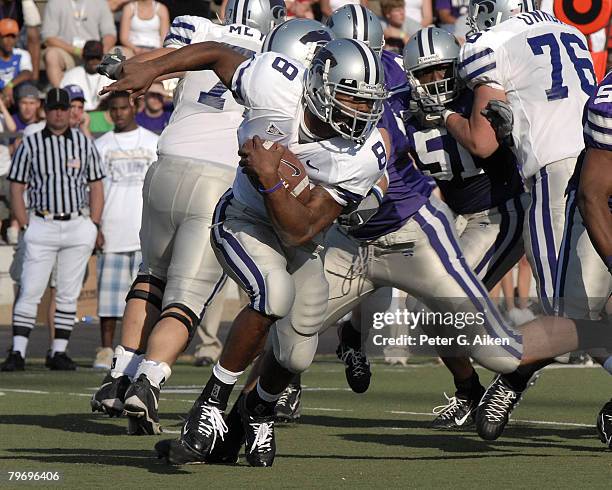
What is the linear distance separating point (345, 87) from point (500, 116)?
143cm

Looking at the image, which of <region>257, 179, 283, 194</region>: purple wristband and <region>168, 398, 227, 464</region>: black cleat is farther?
<region>168, 398, 227, 464</region>: black cleat

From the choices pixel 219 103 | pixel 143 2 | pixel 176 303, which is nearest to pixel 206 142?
pixel 219 103

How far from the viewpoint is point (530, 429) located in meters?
6.79

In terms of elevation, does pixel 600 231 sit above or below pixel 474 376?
above

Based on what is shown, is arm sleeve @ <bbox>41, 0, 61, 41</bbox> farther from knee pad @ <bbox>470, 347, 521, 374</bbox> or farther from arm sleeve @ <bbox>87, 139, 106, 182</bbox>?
knee pad @ <bbox>470, 347, 521, 374</bbox>

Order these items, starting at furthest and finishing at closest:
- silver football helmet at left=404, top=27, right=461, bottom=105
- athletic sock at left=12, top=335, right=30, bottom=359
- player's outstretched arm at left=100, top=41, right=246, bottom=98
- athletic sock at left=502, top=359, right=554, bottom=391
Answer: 1. athletic sock at left=12, top=335, right=30, bottom=359
2. silver football helmet at left=404, top=27, right=461, bottom=105
3. athletic sock at left=502, top=359, right=554, bottom=391
4. player's outstretched arm at left=100, top=41, right=246, bottom=98

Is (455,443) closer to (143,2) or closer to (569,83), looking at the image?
(569,83)

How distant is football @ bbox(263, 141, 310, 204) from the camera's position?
5.07 m

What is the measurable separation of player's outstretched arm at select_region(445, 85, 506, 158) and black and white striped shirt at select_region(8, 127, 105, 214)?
4.37 metres

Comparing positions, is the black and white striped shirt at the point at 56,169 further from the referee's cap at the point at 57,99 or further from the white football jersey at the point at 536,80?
the white football jersey at the point at 536,80

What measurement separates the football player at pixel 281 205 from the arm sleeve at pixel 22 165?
5265 mm

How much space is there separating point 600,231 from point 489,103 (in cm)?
104

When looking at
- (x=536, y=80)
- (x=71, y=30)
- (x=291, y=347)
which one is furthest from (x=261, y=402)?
(x=71, y=30)

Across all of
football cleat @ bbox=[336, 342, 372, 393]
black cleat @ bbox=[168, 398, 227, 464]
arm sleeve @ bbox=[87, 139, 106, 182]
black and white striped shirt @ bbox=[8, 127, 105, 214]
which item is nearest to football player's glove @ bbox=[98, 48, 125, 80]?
black cleat @ bbox=[168, 398, 227, 464]
